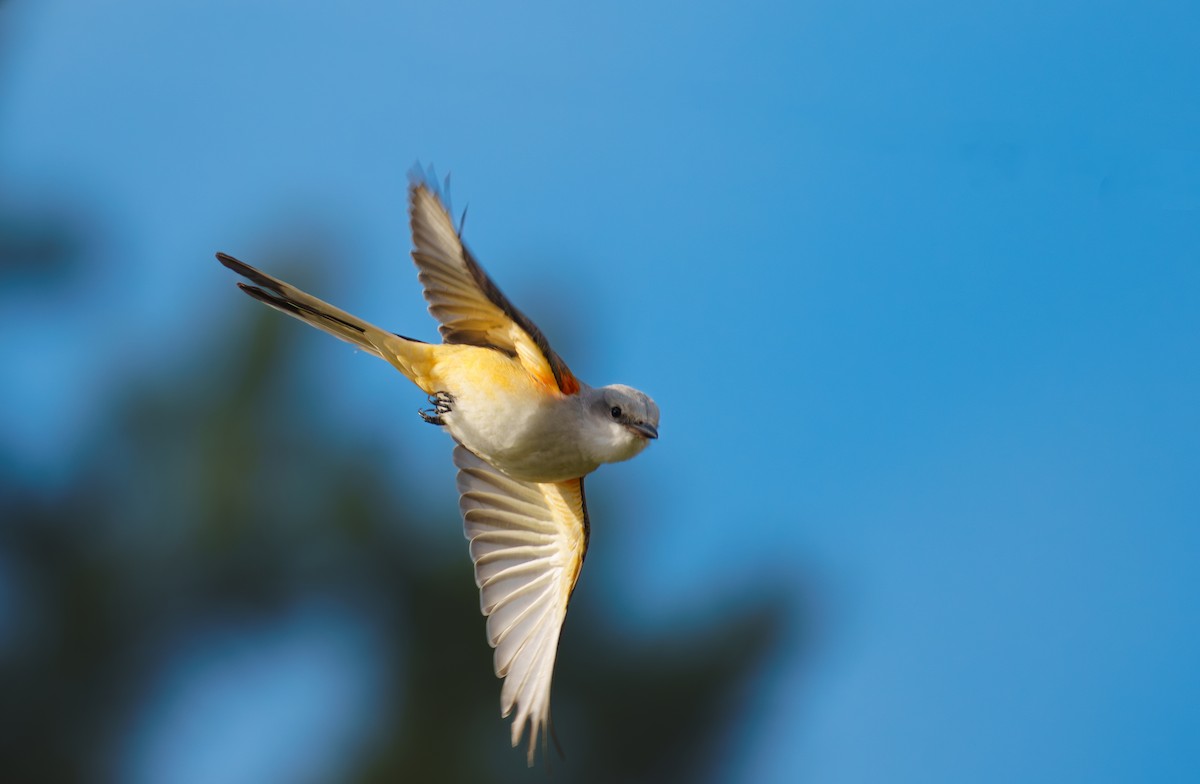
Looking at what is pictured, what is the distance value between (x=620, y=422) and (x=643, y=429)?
0.07 m

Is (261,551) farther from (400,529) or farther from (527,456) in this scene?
(527,456)

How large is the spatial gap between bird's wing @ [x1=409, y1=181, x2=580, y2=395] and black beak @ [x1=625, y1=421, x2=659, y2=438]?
20 cm

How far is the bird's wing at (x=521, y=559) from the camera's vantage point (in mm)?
3572

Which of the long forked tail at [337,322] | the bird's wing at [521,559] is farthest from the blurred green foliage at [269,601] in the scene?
the long forked tail at [337,322]

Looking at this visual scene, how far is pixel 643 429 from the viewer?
2746 mm

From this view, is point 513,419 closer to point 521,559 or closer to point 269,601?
point 521,559

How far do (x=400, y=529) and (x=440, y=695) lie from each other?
1.40m

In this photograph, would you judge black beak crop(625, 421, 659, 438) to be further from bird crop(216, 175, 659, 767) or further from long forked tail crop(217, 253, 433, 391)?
long forked tail crop(217, 253, 433, 391)

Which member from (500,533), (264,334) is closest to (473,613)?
(264,334)

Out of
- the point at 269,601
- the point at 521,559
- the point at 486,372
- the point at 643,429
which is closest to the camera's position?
the point at 643,429

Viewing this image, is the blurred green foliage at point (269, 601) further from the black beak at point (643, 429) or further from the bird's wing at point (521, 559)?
the black beak at point (643, 429)

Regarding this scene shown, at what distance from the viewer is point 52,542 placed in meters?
10.1

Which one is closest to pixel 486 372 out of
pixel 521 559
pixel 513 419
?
pixel 513 419

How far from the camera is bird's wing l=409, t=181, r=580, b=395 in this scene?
9.16ft
